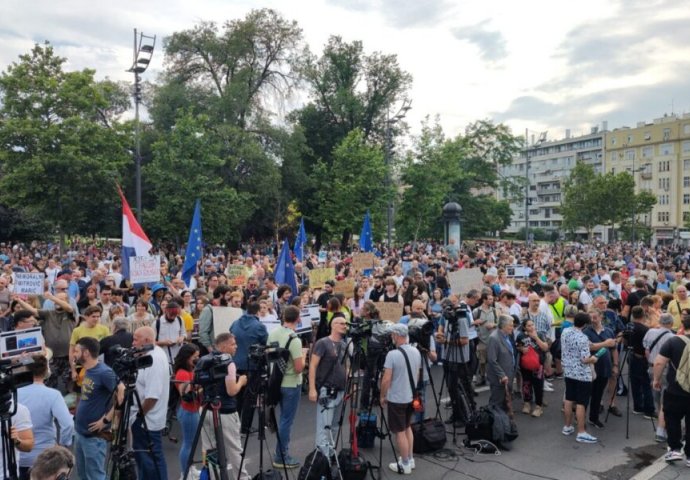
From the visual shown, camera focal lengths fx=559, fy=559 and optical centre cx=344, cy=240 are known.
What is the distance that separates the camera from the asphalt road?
6.57 meters

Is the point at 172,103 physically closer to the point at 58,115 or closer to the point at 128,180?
the point at 128,180

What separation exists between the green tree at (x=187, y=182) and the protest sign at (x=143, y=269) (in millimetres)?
17134

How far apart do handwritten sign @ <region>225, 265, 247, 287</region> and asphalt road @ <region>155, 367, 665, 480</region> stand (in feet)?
17.7

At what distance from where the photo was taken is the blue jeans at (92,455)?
5.09 m

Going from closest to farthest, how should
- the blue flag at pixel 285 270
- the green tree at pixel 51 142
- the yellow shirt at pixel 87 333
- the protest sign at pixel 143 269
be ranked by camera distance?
the yellow shirt at pixel 87 333 < the protest sign at pixel 143 269 < the blue flag at pixel 285 270 < the green tree at pixel 51 142

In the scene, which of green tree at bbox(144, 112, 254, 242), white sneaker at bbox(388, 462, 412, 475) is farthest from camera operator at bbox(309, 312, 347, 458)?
green tree at bbox(144, 112, 254, 242)

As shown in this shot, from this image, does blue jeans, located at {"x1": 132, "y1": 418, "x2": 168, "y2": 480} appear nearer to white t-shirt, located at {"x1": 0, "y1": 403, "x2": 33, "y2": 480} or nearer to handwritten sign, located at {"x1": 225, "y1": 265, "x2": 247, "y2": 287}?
white t-shirt, located at {"x1": 0, "y1": 403, "x2": 33, "y2": 480}

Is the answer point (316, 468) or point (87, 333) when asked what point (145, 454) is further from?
Result: point (87, 333)

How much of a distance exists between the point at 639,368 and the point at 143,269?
919 centimetres

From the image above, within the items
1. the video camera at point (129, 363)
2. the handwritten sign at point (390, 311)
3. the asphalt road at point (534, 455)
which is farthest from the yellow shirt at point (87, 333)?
the handwritten sign at point (390, 311)

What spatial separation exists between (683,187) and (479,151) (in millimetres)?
48845

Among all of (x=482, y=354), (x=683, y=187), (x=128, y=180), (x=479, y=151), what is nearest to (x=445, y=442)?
(x=482, y=354)

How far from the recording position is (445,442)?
23.9 ft

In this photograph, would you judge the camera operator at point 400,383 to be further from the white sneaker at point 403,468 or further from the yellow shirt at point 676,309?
the yellow shirt at point 676,309
